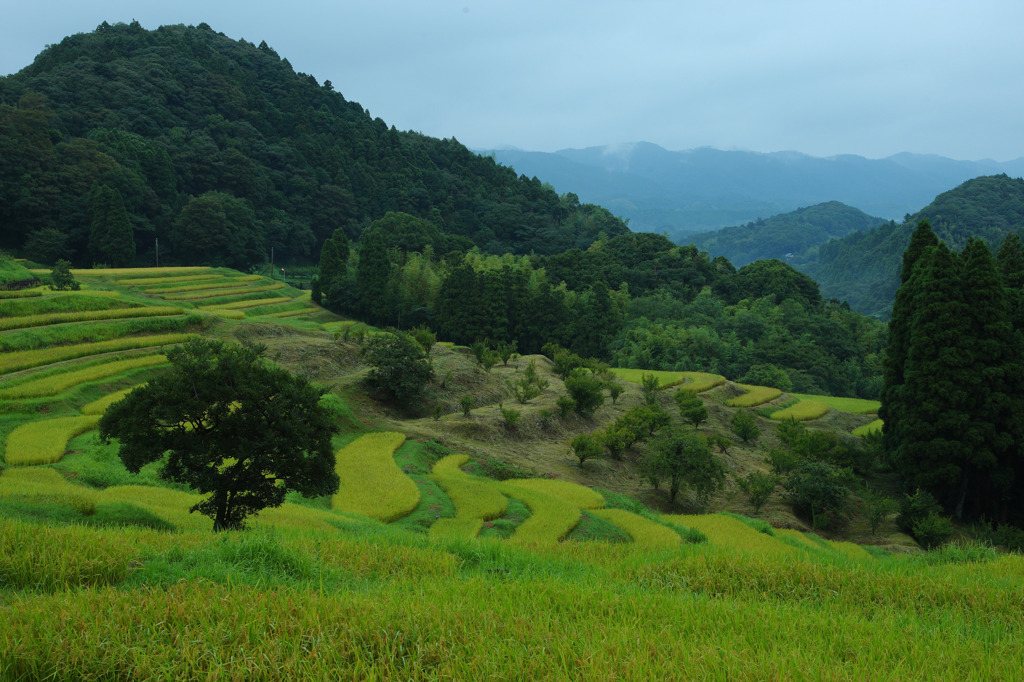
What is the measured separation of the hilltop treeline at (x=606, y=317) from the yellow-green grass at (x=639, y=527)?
127 feet

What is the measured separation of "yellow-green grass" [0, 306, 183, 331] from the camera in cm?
2722

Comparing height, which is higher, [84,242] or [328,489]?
[84,242]

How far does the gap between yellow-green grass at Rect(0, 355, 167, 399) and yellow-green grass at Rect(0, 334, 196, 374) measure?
50.2 inches

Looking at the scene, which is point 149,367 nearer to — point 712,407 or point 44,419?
point 44,419

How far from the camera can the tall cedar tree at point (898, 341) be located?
→ 28.4m

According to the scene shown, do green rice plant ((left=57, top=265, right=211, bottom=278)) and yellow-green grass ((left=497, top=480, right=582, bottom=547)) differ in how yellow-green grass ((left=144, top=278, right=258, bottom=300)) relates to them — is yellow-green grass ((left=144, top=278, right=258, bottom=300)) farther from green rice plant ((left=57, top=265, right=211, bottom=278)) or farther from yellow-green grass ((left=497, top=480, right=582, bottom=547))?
yellow-green grass ((left=497, top=480, right=582, bottom=547))

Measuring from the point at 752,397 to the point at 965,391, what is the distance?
20414 millimetres

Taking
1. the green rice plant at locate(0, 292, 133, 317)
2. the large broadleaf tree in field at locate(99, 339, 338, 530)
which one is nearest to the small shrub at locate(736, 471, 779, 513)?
the large broadleaf tree in field at locate(99, 339, 338, 530)

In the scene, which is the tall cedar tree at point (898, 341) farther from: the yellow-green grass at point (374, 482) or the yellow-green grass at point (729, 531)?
the yellow-green grass at point (374, 482)

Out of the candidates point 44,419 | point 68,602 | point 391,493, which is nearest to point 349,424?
point 391,493

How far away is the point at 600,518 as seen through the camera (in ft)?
62.1

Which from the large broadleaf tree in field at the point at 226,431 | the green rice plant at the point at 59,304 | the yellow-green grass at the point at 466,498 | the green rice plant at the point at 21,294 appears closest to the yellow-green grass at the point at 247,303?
the green rice plant at the point at 59,304

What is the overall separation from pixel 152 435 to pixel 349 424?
14289 mm

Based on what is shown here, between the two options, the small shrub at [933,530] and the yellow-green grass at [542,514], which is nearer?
the yellow-green grass at [542,514]
